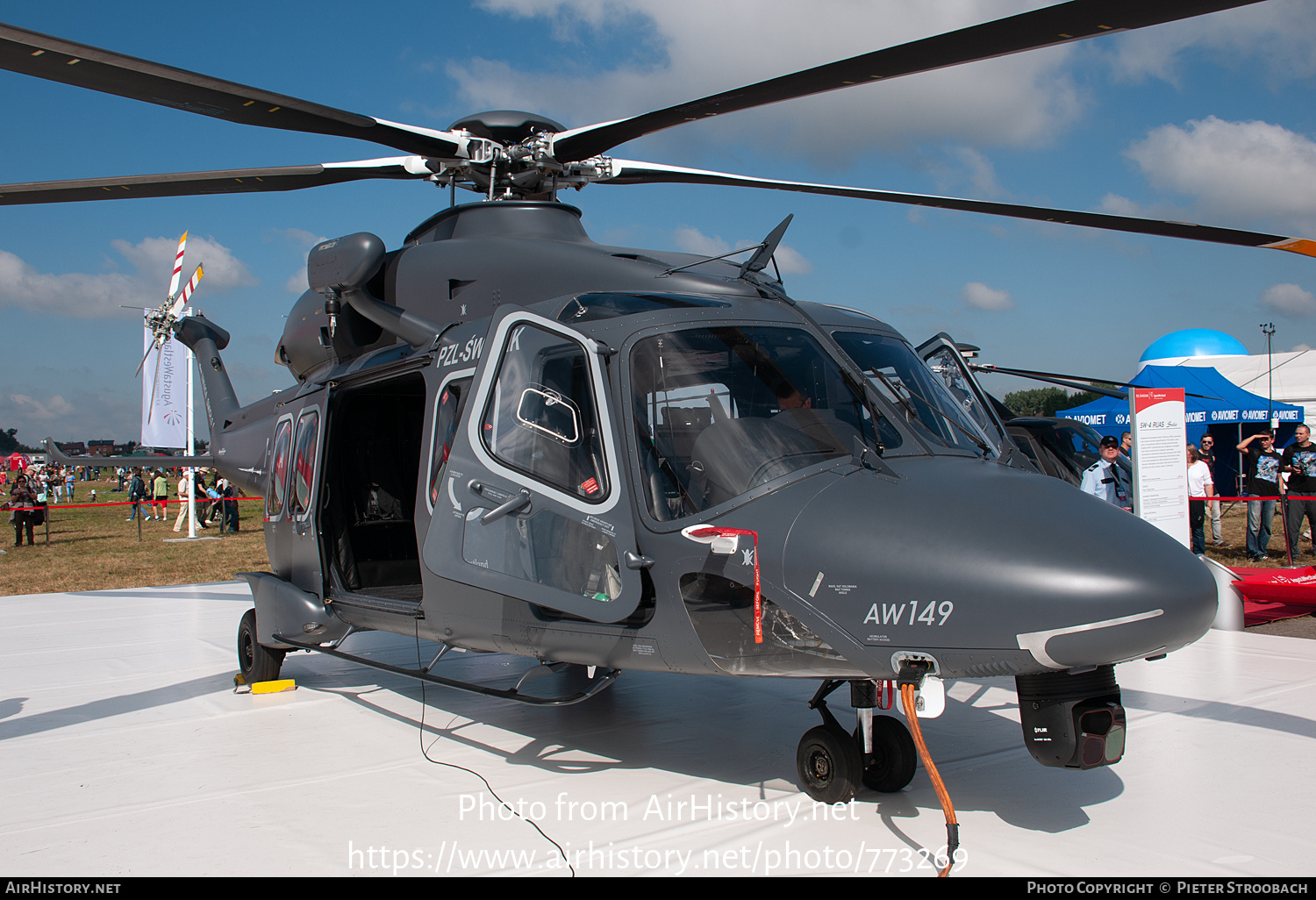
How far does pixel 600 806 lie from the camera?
4059 mm

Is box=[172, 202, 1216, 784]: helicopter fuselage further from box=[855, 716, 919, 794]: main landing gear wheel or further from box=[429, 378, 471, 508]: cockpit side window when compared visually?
box=[855, 716, 919, 794]: main landing gear wheel

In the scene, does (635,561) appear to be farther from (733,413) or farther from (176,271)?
(176,271)

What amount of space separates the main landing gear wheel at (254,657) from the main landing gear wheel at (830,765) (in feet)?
14.4

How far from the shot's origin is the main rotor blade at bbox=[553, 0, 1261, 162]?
10.7 feet

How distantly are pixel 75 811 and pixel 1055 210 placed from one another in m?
5.79

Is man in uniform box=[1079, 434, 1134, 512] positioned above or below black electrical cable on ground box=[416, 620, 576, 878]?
above

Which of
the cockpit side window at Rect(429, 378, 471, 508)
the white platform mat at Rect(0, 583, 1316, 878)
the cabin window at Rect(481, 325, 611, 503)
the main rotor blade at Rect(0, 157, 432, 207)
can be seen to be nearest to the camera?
the white platform mat at Rect(0, 583, 1316, 878)

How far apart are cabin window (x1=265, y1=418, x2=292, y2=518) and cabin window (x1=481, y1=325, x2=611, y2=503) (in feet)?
10.3

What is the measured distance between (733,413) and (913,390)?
92 cm

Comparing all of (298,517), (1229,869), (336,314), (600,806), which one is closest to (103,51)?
(336,314)

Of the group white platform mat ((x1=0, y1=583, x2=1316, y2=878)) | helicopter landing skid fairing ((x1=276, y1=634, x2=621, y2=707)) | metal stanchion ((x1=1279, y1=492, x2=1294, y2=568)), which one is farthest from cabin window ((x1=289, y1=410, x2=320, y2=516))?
metal stanchion ((x1=1279, y1=492, x2=1294, y2=568))

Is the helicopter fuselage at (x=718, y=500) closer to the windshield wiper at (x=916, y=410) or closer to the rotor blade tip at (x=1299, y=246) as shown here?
the windshield wiper at (x=916, y=410)

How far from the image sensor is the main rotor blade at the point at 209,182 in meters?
5.80

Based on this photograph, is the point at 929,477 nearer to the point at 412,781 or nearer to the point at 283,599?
the point at 412,781
